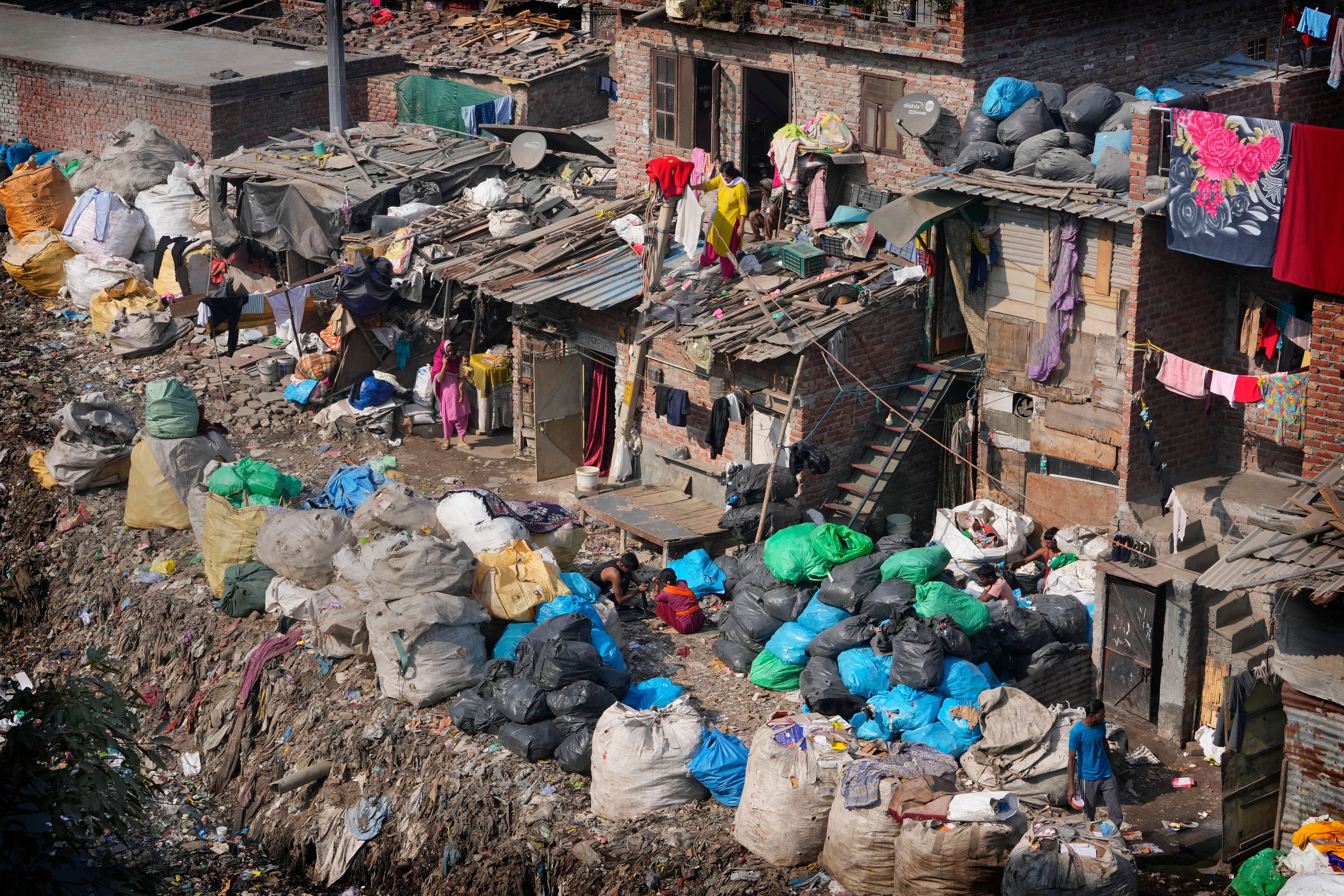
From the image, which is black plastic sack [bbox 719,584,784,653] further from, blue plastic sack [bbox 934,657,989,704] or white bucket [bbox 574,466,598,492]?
white bucket [bbox 574,466,598,492]

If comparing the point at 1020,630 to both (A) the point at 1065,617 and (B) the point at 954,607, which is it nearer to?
(A) the point at 1065,617

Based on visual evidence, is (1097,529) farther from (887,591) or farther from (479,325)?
(479,325)

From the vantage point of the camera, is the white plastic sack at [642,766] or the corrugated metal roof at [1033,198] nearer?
the white plastic sack at [642,766]

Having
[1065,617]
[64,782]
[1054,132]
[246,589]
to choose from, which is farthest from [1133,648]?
[64,782]

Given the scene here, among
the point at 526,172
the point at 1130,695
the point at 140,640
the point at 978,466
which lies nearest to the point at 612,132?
the point at 526,172

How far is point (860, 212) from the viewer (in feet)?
49.6

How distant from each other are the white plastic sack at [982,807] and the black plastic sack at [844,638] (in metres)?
2.42

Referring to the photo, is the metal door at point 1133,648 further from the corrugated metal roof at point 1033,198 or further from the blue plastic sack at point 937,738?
the corrugated metal roof at point 1033,198

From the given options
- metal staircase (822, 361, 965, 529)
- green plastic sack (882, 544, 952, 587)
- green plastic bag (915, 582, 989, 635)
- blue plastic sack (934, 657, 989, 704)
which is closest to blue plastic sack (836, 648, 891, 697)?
blue plastic sack (934, 657, 989, 704)

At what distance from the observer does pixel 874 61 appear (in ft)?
49.2

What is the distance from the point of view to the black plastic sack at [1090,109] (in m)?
13.5

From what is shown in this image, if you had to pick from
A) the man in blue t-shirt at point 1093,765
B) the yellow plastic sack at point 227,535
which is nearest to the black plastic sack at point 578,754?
the man in blue t-shirt at point 1093,765

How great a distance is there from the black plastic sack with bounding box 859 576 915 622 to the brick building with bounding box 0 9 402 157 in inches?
594

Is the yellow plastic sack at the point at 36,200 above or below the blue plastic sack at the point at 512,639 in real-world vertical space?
above
